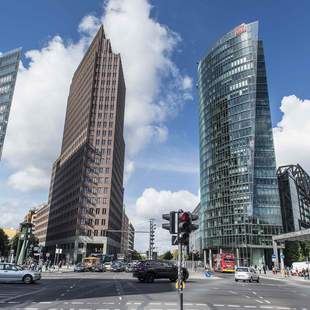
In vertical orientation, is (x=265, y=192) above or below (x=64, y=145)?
below

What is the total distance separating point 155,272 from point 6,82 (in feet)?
314

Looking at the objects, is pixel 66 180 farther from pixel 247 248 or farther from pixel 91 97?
pixel 247 248

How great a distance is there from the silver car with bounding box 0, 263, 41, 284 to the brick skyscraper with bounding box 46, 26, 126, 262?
242 feet

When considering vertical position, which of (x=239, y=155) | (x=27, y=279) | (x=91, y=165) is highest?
(x=239, y=155)

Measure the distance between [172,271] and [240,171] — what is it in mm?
82211

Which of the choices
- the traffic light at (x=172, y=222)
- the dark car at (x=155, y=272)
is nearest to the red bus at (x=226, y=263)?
the dark car at (x=155, y=272)

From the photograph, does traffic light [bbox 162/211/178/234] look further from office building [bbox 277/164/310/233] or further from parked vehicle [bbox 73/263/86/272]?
office building [bbox 277/164/310/233]

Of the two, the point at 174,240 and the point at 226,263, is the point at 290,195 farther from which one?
the point at 174,240

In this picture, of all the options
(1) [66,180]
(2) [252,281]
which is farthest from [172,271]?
(1) [66,180]

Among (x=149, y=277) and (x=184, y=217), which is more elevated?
(x=184, y=217)

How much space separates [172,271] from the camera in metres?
31.8

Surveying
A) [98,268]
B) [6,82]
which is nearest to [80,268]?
[98,268]

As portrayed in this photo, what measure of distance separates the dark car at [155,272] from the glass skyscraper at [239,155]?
76.9m

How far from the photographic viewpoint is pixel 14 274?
27656 millimetres
